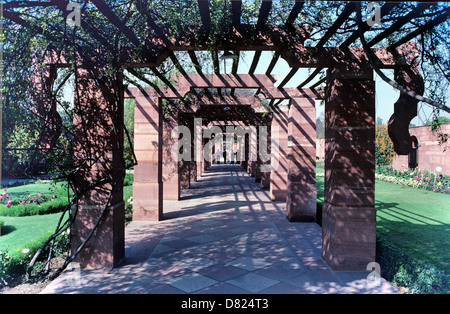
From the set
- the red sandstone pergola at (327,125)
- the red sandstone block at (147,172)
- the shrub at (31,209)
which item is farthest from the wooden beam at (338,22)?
the shrub at (31,209)

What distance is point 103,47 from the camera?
4398 mm

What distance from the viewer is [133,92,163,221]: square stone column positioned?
7.96m

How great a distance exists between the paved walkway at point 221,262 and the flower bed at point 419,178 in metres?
9.45

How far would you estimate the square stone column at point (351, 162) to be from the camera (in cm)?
455

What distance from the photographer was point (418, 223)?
26.1 feet

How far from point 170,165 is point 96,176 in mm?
6375

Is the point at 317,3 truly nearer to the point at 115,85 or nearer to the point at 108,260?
the point at 115,85

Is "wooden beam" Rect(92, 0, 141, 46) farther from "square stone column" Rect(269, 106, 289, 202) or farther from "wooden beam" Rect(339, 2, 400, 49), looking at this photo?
"square stone column" Rect(269, 106, 289, 202)

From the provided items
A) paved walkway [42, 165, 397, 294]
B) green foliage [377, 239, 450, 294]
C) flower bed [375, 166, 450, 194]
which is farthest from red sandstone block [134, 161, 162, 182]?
flower bed [375, 166, 450, 194]

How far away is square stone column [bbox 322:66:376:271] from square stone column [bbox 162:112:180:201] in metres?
7.25

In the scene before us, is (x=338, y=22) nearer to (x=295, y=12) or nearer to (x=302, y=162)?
(x=295, y=12)

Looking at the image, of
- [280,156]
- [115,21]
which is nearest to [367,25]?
[115,21]

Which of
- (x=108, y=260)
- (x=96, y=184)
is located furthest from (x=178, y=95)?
(x=108, y=260)

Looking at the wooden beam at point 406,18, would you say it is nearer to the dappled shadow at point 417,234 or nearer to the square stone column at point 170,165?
the dappled shadow at point 417,234
